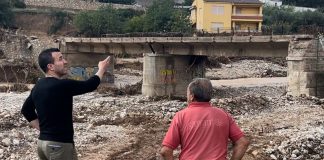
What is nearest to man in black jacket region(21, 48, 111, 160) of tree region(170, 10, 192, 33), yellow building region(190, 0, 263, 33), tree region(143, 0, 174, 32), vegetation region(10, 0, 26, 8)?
tree region(170, 10, 192, 33)

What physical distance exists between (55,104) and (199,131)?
1731 millimetres

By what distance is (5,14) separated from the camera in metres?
74.1

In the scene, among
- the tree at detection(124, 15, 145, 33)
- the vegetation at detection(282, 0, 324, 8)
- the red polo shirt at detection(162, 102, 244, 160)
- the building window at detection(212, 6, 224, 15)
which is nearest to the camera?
the red polo shirt at detection(162, 102, 244, 160)

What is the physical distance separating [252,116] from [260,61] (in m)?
44.9

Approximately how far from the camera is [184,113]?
539 centimetres

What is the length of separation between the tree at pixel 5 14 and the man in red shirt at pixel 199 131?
2807 inches

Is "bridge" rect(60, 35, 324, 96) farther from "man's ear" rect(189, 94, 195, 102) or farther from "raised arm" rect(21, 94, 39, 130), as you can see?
"man's ear" rect(189, 94, 195, 102)

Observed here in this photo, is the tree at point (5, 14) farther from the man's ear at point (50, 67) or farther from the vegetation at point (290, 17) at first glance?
the man's ear at point (50, 67)

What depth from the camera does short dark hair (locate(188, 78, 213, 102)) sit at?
5449mm

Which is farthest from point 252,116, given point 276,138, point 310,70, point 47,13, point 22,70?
point 47,13

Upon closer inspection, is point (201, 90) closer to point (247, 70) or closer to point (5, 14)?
point (247, 70)

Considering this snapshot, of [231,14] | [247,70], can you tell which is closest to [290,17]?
[231,14]

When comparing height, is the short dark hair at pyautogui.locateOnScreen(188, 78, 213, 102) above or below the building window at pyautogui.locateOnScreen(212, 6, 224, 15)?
below

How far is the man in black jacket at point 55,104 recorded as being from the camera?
6.12m
